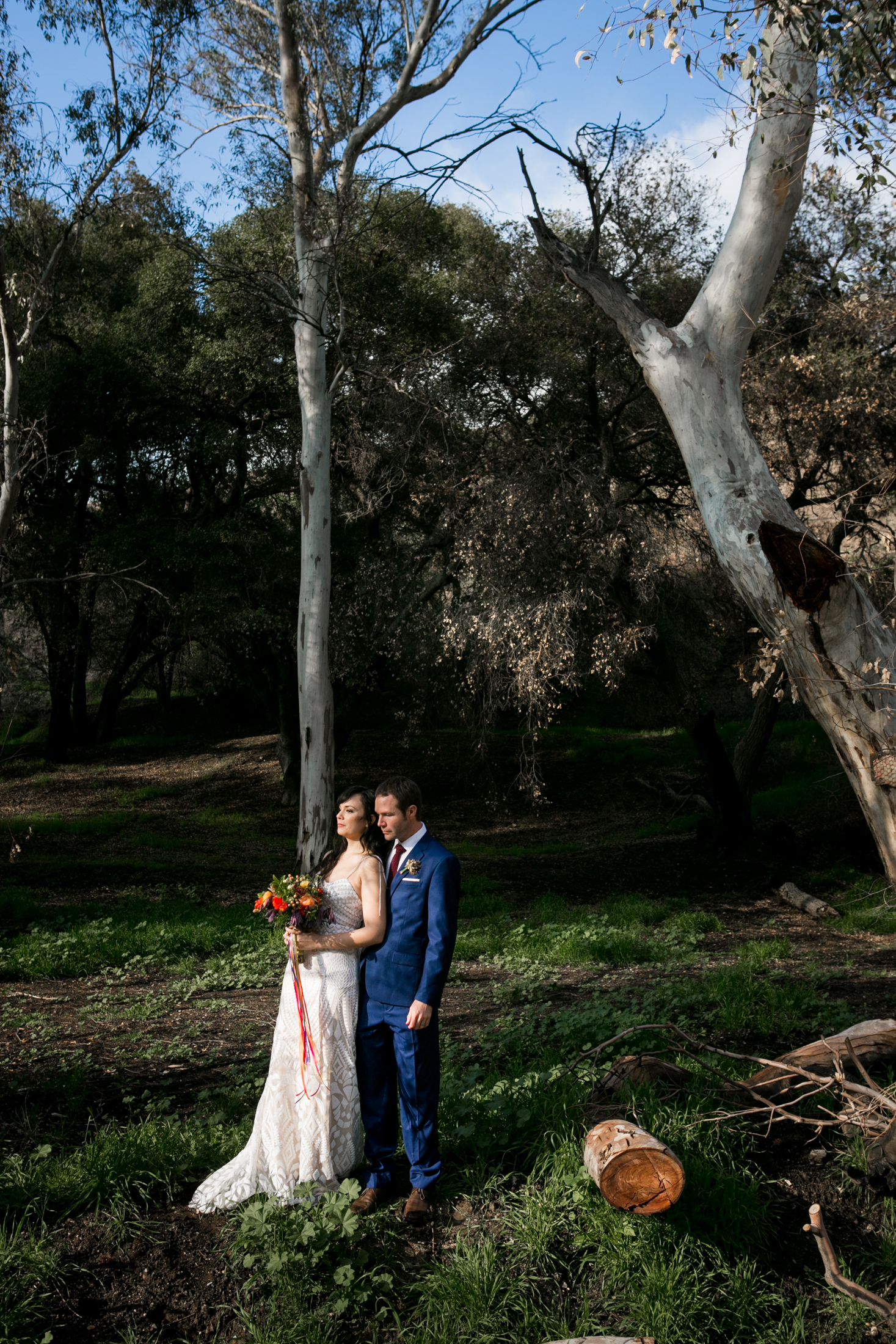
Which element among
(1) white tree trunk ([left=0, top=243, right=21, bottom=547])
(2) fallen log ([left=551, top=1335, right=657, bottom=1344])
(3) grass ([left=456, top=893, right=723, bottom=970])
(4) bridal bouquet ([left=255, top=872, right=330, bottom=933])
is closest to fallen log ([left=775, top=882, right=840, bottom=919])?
(3) grass ([left=456, top=893, right=723, bottom=970])

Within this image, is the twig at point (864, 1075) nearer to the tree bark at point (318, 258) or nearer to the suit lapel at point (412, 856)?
the suit lapel at point (412, 856)

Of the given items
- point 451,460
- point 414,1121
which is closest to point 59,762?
point 451,460

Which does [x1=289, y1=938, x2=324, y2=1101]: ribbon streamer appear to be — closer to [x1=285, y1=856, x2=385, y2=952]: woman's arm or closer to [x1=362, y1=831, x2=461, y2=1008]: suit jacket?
[x1=285, y1=856, x2=385, y2=952]: woman's arm

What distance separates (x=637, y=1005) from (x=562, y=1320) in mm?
3109

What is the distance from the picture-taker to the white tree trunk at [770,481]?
4.92m

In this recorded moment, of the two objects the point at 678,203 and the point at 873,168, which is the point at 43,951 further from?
the point at 678,203

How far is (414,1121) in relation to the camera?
3764 mm

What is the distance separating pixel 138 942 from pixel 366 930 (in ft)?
20.1

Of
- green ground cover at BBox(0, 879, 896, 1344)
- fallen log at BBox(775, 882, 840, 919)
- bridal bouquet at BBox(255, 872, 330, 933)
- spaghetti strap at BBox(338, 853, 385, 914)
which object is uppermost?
spaghetti strap at BBox(338, 853, 385, 914)

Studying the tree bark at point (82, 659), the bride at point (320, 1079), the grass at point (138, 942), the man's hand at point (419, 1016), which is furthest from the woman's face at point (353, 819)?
the tree bark at point (82, 659)

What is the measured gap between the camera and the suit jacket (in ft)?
12.3

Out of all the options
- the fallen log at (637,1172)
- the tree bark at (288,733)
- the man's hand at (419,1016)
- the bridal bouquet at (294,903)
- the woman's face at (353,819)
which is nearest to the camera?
the fallen log at (637,1172)

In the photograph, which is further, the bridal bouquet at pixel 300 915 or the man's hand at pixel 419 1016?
the bridal bouquet at pixel 300 915

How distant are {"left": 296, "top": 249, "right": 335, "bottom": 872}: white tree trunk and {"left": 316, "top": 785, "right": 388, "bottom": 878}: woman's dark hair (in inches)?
302
